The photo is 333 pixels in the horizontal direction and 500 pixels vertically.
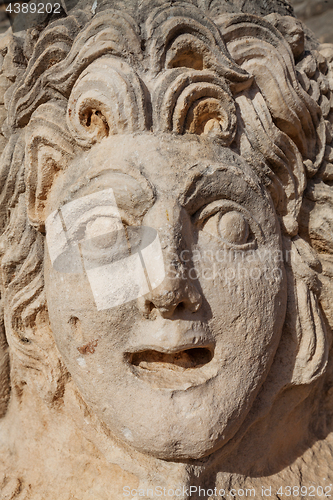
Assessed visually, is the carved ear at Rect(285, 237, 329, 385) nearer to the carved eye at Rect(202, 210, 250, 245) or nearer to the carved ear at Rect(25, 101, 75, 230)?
the carved eye at Rect(202, 210, 250, 245)

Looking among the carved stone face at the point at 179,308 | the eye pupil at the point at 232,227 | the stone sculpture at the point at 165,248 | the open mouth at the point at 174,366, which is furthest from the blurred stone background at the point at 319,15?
the open mouth at the point at 174,366

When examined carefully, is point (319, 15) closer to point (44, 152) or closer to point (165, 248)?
point (44, 152)

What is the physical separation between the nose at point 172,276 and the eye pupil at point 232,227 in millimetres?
182

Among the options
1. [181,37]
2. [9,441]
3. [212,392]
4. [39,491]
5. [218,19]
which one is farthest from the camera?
[9,441]

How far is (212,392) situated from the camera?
155cm

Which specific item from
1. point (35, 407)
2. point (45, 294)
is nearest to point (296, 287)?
point (45, 294)

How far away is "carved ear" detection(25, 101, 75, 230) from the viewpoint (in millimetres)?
1746

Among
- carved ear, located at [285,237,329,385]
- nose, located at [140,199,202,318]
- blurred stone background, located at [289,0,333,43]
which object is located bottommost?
carved ear, located at [285,237,329,385]

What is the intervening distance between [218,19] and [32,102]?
85 centimetres

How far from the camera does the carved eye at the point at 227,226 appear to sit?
64.8 inches

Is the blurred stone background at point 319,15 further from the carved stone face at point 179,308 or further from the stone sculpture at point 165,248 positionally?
the carved stone face at point 179,308

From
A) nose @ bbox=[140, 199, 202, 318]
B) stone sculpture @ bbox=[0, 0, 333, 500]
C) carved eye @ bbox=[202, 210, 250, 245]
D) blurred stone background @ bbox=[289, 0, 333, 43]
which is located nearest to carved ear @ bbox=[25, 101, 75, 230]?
stone sculpture @ bbox=[0, 0, 333, 500]

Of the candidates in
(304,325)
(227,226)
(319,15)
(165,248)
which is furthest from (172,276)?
(319,15)

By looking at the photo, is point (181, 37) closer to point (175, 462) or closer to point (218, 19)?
point (218, 19)
